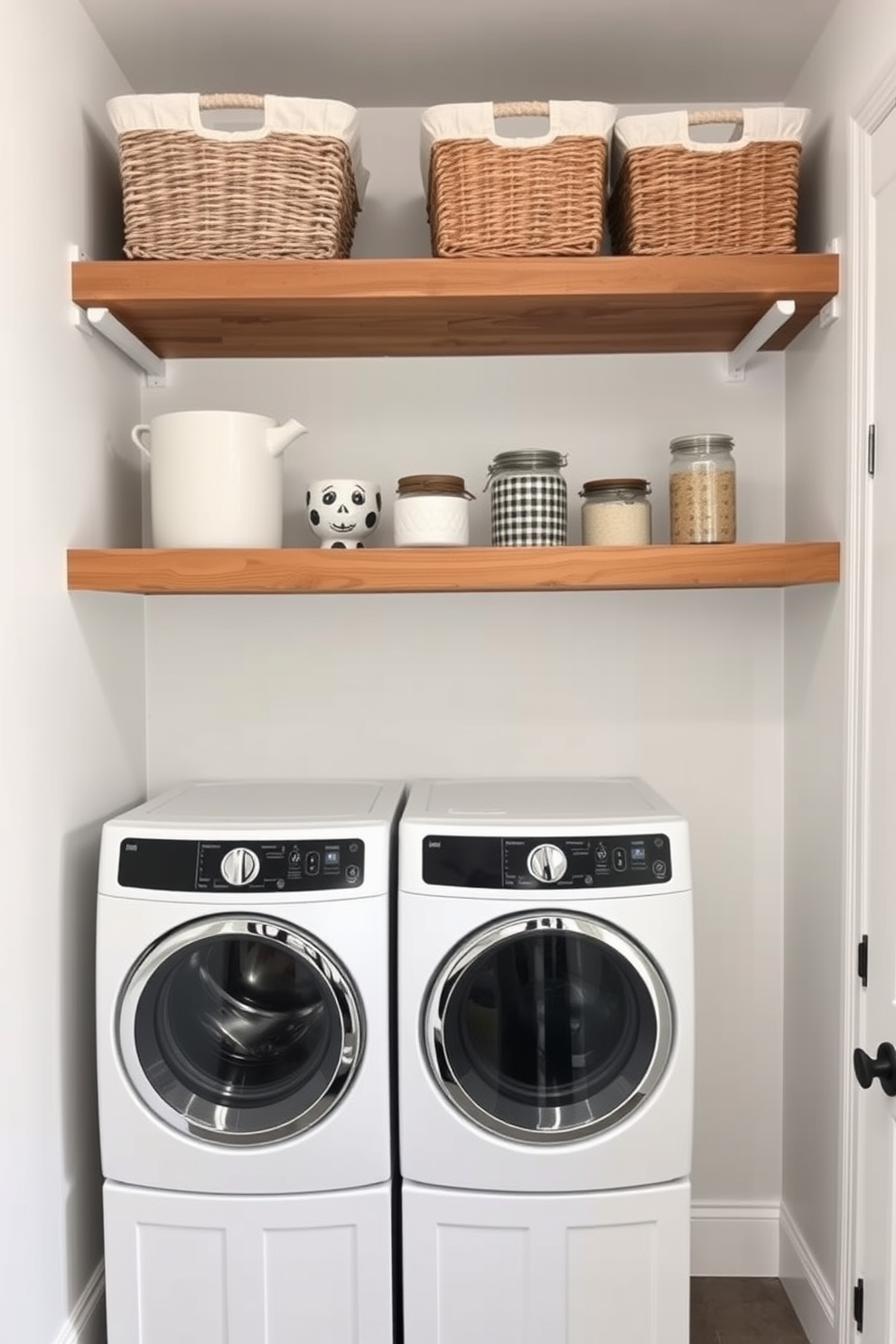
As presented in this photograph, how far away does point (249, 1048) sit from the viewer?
1.92 meters

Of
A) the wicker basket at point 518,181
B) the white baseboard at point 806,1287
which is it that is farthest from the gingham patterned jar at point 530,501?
the white baseboard at point 806,1287

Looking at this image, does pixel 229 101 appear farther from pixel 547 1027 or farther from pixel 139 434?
pixel 547 1027

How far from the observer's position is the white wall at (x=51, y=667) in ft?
5.60

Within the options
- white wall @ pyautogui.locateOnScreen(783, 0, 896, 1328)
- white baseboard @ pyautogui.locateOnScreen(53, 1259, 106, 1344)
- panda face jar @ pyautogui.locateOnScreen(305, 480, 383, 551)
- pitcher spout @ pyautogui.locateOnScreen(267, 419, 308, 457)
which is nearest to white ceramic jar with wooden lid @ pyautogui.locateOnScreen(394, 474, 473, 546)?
panda face jar @ pyautogui.locateOnScreen(305, 480, 383, 551)

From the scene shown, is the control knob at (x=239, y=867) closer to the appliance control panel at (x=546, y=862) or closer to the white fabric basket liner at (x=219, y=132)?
the appliance control panel at (x=546, y=862)

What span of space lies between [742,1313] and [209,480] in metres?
2.02

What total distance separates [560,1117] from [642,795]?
24.6 inches

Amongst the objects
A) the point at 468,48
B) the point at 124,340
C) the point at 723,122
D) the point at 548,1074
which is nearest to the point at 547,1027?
the point at 548,1074

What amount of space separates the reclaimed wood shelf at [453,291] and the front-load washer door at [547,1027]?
113 centimetres

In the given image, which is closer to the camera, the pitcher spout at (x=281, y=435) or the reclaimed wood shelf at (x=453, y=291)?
the reclaimed wood shelf at (x=453, y=291)

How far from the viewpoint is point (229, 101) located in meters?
1.90

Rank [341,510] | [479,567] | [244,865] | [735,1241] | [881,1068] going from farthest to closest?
[735,1241] < [341,510] < [479,567] < [244,865] < [881,1068]

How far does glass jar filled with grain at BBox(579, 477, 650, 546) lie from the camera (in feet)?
6.88

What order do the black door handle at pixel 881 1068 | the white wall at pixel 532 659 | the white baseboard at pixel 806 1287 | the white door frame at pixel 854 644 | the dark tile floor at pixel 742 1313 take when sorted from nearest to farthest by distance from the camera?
the black door handle at pixel 881 1068
the white door frame at pixel 854 644
the white baseboard at pixel 806 1287
the dark tile floor at pixel 742 1313
the white wall at pixel 532 659
